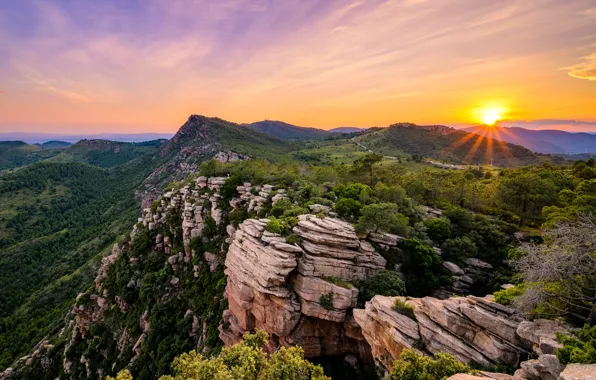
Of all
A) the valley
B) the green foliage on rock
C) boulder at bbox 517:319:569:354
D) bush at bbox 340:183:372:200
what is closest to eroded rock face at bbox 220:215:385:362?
the valley

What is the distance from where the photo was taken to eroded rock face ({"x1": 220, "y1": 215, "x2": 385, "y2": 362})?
28.2 m

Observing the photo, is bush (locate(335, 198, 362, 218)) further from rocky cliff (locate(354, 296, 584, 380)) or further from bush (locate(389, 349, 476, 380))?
bush (locate(389, 349, 476, 380))

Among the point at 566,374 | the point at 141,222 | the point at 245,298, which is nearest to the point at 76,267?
the point at 141,222

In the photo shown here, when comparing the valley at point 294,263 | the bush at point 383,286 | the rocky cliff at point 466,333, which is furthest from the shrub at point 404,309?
the bush at point 383,286

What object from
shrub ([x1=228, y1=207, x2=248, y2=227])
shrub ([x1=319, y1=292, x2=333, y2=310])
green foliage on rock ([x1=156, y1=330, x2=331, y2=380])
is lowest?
shrub ([x1=319, y1=292, x2=333, y2=310])

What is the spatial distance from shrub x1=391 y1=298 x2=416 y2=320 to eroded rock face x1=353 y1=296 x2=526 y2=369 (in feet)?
0.80

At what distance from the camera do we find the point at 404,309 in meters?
23.5

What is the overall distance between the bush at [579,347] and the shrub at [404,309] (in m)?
10.3

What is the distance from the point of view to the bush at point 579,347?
484 inches

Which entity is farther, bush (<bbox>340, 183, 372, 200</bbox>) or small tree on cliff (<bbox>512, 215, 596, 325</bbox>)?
bush (<bbox>340, 183, 372, 200</bbox>)

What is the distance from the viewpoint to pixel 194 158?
189 metres

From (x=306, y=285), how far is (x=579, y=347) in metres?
20.4

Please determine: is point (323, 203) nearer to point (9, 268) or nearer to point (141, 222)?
point (141, 222)

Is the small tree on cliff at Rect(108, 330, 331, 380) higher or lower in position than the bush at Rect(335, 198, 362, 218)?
lower
